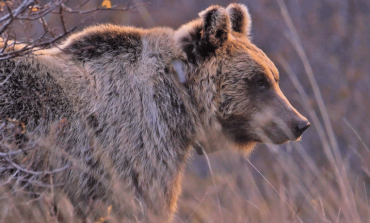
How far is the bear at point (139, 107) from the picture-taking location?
8.57 feet

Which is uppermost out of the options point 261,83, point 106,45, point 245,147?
point 106,45

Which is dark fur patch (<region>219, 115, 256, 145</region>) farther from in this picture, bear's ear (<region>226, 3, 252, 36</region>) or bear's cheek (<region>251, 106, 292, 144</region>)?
bear's ear (<region>226, 3, 252, 36</region>)

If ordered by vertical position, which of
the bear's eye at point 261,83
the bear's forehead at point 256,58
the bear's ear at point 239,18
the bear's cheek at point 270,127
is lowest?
the bear's cheek at point 270,127

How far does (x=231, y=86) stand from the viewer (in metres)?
3.03

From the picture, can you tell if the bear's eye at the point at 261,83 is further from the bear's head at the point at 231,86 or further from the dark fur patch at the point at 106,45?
the dark fur patch at the point at 106,45

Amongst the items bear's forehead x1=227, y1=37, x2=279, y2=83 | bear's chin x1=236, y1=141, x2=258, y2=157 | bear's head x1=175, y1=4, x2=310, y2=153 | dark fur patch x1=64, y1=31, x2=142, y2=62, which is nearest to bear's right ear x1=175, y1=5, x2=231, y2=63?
bear's head x1=175, y1=4, x2=310, y2=153

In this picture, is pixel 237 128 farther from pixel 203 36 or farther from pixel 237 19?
pixel 237 19

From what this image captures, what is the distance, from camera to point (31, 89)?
8.52 feet

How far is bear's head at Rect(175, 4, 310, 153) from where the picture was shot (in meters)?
2.98

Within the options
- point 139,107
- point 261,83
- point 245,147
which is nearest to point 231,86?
point 261,83

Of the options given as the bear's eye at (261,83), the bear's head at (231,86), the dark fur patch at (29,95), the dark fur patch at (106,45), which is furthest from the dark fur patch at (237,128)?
the dark fur patch at (29,95)

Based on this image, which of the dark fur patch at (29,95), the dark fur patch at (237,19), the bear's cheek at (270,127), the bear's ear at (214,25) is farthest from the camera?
the dark fur patch at (237,19)

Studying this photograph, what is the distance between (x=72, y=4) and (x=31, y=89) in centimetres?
743

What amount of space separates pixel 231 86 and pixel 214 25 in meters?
0.44
